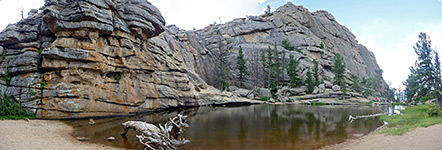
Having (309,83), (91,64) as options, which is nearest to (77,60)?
(91,64)

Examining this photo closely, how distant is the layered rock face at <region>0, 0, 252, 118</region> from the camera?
72.6ft

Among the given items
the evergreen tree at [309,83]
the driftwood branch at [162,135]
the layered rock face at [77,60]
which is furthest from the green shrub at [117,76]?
the evergreen tree at [309,83]

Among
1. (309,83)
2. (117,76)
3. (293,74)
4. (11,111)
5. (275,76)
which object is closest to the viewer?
(11,111)

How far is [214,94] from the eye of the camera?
43062mm

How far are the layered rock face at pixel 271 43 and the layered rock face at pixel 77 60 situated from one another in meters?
25.3

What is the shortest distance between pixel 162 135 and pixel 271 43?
68.9 metres

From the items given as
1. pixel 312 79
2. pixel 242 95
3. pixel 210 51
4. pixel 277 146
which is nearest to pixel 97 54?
pixel 277 146

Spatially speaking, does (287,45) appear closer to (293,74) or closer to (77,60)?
(293,74)

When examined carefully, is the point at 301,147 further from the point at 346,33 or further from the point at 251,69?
the point at 346,33

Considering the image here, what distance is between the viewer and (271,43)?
247 ft

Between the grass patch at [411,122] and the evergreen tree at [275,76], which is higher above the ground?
the evergreen tree at [275,76]

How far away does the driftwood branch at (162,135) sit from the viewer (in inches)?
414

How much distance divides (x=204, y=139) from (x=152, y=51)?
86.6 ft

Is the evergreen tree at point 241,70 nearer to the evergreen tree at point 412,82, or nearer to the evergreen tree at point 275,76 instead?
the evergreen tree at point 275,76
